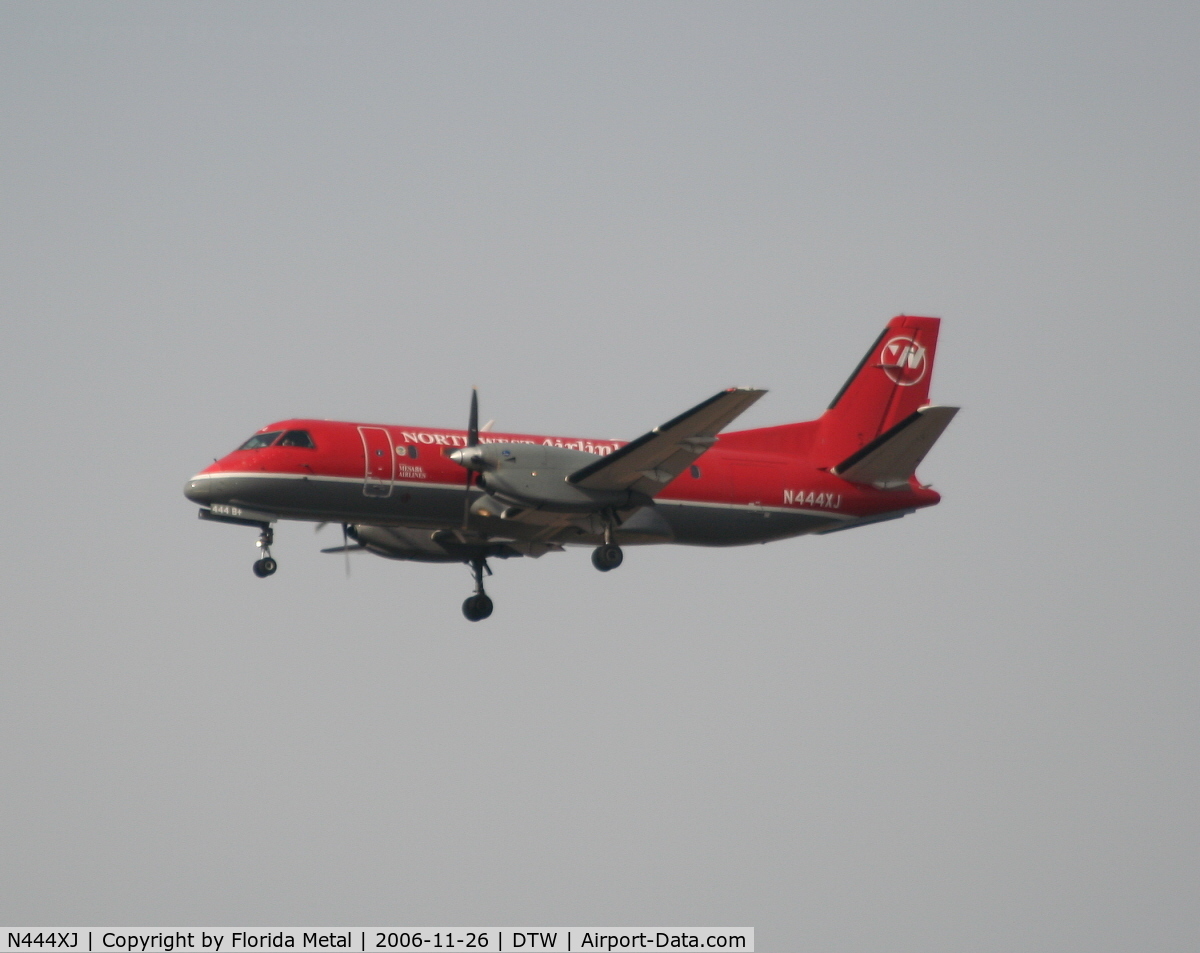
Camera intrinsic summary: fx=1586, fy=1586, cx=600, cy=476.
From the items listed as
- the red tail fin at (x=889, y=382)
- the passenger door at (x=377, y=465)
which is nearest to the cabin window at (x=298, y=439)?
the passenger door at (x=377, y=465)

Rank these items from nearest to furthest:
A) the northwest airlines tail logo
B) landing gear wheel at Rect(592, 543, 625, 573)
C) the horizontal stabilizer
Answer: landing gear wheel at Rect(592, 543, 625, 573)
the horizontal stabilizer
the northwest airlines tail logo

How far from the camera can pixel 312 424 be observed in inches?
981

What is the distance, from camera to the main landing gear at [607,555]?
2547 cm

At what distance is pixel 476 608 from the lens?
92.1 feet

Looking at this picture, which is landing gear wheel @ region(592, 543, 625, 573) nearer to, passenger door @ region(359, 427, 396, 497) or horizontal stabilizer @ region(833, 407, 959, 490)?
passenger door @ region(359, 427, 396, 497)

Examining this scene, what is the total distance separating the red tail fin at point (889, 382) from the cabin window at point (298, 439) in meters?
→ 9.70

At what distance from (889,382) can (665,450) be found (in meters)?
7.29

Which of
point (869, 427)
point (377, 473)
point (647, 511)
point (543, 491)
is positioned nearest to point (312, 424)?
point (377, 473)

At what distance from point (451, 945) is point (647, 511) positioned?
27.0ft

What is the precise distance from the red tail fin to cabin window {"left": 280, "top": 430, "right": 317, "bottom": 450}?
31.8 feet

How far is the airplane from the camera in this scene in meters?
24.5

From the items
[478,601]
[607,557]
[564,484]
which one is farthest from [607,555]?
[478,601]

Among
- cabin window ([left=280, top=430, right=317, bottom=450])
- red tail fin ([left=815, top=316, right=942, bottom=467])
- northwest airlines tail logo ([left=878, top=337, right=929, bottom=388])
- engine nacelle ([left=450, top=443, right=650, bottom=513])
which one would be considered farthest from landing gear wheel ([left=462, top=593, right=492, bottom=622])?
northwest airlines tail logo ([left=878, top=337, right=929, bottom=388])

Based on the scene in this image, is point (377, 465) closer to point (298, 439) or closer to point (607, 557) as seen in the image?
point (298, 439)
